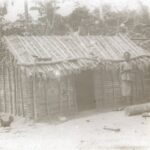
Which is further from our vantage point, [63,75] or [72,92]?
[72,92]

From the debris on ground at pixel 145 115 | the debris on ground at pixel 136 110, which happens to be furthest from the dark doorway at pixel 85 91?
the debris on ground at pixel 145 115

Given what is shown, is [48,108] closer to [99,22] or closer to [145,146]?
[145,146]

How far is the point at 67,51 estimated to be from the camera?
611 inches

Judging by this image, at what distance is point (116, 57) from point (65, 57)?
2646mm

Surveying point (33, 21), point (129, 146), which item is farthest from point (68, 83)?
point (33, 21)

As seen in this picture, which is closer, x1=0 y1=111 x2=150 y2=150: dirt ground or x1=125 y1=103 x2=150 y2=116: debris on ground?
x1=0 y1=111 x2=150 y2=150: dirt ground

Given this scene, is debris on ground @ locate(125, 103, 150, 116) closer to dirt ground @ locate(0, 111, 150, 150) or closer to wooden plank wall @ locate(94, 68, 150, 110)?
dirt ground @ locate(0, 111, 150, 150)

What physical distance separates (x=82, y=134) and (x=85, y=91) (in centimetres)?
486

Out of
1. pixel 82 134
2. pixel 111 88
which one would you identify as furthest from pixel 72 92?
pixel 82 134

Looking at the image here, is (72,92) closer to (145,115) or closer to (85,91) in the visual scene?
(85,91)

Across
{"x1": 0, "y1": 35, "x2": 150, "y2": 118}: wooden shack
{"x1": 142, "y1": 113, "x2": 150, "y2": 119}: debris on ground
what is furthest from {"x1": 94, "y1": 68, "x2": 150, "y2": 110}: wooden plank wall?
{"x1": 142, "y1": 113, "x2": 150, "y2": 119}: debris on ground

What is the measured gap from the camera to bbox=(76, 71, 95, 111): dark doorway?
15.8m

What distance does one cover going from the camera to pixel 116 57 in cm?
1633

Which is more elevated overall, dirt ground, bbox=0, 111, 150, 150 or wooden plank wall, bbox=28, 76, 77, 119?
wooden plank wall, bbox=28, 76, 77, 119
